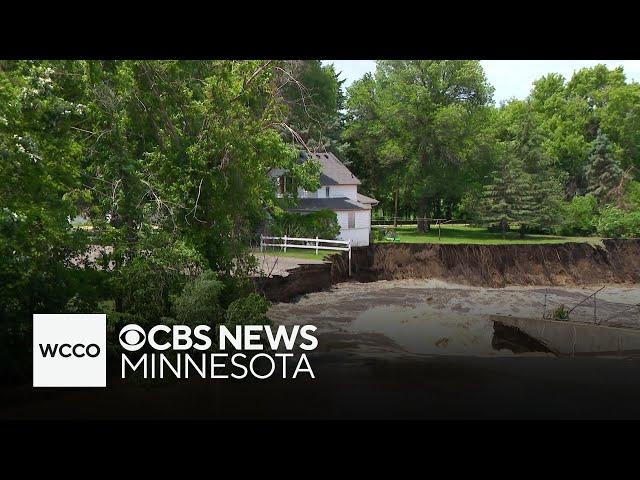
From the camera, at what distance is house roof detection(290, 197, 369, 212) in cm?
1905

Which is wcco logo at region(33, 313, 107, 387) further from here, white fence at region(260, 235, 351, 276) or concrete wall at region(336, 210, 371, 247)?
concrete wall at region(336, 210, 371, 247)

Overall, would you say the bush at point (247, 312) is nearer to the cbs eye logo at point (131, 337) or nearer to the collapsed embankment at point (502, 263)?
the cbs eye logo at point (131, 337)

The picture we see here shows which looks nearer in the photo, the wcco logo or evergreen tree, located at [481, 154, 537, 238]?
the wcco logo

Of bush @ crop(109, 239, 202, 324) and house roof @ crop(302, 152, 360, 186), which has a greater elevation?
house roof @ crop(302, 152, 360, 186)

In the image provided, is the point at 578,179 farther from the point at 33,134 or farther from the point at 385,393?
the point at 33,134

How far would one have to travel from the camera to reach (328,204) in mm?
19375

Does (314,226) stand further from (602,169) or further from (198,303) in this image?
(602,169)

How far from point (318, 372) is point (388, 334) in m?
4.47

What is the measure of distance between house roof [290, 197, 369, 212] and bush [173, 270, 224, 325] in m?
10.9

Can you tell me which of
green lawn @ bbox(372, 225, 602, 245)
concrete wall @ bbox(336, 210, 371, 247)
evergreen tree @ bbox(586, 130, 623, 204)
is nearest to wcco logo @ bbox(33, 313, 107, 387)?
concrete wall @ bbox(336, 210, 371, 247)

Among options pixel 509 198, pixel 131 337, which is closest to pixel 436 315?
pixel 131 337

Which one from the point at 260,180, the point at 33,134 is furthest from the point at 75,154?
the point at 260,180

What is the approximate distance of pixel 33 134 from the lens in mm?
7301

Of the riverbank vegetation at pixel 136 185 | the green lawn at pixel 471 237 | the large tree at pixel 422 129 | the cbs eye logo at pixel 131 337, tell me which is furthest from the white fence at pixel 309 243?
the cbs eye logo at pixel 131 337
